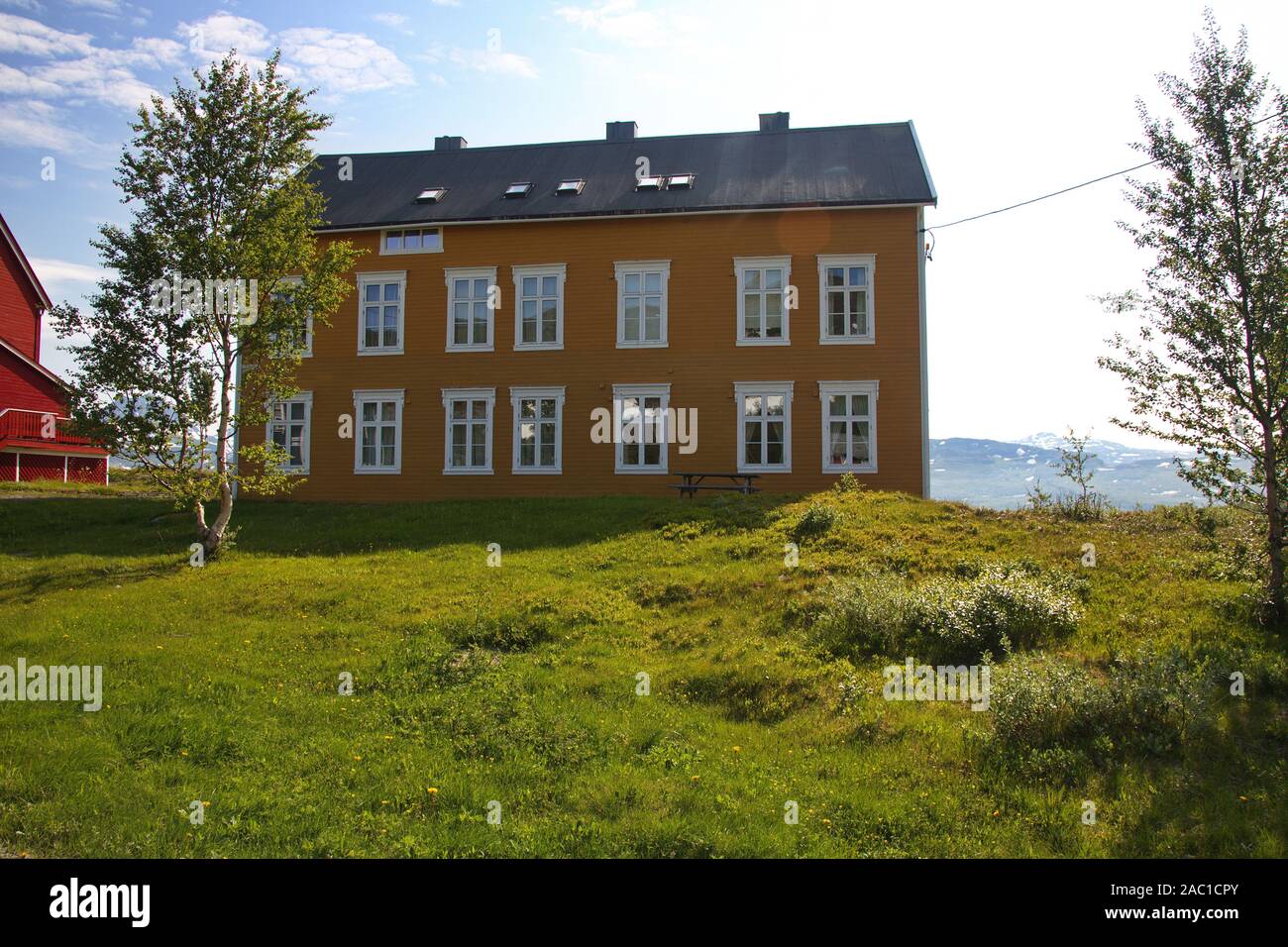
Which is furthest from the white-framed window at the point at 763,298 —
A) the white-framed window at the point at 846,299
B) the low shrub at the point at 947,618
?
the low shrub at the point at 947,618

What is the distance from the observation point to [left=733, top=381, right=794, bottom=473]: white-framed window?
23.3 m

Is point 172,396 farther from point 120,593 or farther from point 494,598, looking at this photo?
point 494,598

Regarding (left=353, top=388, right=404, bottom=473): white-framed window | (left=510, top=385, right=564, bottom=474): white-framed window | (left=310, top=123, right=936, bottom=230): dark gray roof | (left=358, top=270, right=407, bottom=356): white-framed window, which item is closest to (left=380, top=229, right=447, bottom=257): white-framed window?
(left=310, top=123, right=936, bottom=230): dark gray roof

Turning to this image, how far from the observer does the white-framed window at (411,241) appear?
25766 mm

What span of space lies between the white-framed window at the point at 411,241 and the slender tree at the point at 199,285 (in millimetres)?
8706

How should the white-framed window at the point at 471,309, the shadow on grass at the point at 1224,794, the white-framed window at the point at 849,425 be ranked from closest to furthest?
the shadow on grass at the point at 1224,794
the white-framed window at the point at 849,425
the white-framed window at the point at 471,309

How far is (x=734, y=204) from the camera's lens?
78.5 feet

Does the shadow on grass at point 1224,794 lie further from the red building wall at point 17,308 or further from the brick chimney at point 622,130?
the red building wall at point 17,308

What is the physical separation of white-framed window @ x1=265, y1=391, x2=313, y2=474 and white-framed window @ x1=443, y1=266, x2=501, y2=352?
15.6ft

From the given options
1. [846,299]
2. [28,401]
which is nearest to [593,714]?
[846,299]

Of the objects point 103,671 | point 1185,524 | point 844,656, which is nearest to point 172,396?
point 103,671

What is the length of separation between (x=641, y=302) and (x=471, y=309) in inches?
199

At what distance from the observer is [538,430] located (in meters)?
24.7

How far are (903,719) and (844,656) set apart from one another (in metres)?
1.78
